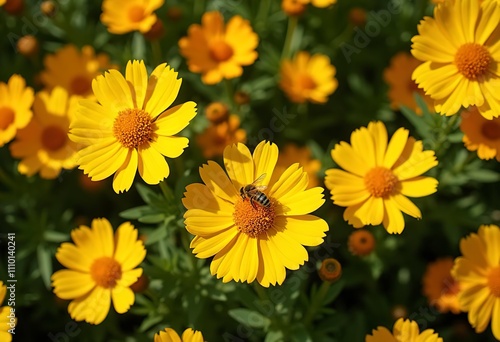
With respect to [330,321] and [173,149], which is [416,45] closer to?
[173,149]

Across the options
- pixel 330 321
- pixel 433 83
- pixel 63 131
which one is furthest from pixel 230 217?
pixel 63 131

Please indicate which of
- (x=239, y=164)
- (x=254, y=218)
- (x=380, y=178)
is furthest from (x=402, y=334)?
(x=239, y=164)

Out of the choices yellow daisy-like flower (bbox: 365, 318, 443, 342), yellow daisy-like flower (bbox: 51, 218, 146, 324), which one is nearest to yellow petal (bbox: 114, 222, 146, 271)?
yellow daisy-like flower (bbox: 51, 218, 146, 324)

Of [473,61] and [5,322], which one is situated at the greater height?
[473,61]

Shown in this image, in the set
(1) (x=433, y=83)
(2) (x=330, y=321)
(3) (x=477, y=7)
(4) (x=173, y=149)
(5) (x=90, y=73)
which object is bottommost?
(2) (x=330, y=321)

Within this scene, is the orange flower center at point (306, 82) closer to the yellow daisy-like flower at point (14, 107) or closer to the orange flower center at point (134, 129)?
the orange flower center at point (134, 129)

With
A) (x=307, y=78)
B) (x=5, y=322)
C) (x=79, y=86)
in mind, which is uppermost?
(x=307, y=78)

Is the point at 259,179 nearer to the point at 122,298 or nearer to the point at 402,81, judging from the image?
the point at 122,298
